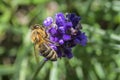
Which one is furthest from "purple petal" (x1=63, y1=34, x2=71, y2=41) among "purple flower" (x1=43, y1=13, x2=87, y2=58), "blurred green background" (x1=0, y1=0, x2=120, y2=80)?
"blurred green background" (x1=0, y1=0, x2=120, y2=80)

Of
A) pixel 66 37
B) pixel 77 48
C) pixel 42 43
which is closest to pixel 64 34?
pixel 66 37

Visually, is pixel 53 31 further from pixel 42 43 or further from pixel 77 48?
pixel 77 48

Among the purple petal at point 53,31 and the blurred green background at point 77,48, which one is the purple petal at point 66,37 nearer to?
the purple petal at point 53,31

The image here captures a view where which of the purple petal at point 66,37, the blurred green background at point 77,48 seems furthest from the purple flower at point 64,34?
the blurred green background at point 77,48

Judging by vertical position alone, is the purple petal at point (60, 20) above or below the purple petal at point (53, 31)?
above

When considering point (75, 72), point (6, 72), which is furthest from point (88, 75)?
point (6, 72)

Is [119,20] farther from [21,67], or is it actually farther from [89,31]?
[21,67]
